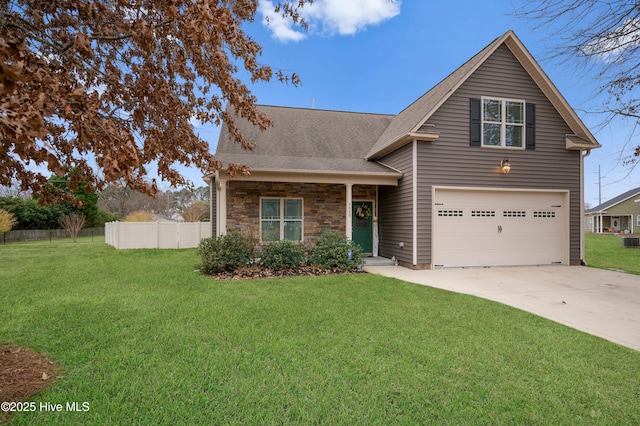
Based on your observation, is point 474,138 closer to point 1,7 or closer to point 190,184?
point 190,184

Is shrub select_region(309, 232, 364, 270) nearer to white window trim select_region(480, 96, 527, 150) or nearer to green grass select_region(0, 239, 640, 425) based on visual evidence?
green grass select_region(0, 239, 640, 425)

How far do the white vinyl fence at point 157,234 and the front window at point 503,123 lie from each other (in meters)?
12.2

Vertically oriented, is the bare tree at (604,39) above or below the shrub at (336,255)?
above

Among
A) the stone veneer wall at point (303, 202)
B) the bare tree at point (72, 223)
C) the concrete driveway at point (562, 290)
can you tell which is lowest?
the concrete driveway at point (562, 290)

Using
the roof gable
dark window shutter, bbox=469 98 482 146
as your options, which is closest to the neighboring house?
the roof gable

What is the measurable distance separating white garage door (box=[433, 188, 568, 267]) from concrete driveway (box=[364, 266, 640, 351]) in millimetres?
492

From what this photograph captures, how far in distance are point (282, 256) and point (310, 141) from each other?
5.03 meters

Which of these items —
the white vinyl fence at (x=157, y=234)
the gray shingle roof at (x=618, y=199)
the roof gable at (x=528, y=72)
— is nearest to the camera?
the roof gable at (x=528, y=72)

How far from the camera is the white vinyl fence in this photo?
1459cm

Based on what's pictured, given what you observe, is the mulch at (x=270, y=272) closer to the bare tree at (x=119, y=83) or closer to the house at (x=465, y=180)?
the house at (x=465, y=180)

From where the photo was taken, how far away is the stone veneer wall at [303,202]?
9938 millimetres

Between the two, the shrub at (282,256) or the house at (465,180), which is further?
the house at (465,180)

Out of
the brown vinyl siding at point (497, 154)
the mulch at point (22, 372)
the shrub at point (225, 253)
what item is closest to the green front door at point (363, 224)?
the brown vinyl siding at point (497, 154)

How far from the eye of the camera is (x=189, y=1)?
Answer: 2.93 metres
